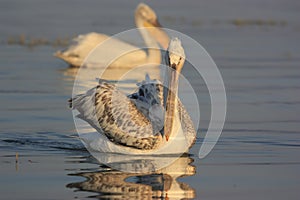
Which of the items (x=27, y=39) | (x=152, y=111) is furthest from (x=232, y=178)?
(x=27, y=39)

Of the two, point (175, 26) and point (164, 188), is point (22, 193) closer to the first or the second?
point (164, 188)

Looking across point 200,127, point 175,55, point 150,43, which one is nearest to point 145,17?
point 150,43

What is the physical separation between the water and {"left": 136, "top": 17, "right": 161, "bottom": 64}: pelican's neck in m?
0.82

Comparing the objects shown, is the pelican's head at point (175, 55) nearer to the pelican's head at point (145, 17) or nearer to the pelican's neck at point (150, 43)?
the pelican's neck at point (150, 43)

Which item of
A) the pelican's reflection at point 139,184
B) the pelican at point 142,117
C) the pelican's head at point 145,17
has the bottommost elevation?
the pelican's reflection at point 139,184

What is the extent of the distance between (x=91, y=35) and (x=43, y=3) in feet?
35.3

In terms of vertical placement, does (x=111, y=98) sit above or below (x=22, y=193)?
above

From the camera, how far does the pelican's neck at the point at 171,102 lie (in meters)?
9.09

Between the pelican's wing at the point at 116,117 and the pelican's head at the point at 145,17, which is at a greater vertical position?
the pelican's head at the point at 145,17

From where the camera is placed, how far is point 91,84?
14.2 m

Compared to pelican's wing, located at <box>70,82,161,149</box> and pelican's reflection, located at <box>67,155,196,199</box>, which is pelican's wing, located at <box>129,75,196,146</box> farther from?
pelican's reflection, located at <box>67,155,196,199</box>

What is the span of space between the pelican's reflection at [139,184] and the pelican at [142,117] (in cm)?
63

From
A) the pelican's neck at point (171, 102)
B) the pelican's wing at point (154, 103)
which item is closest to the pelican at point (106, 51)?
the pelican's wing at point (154, 103)

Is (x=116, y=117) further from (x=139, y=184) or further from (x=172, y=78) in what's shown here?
(x=139, y=184)
